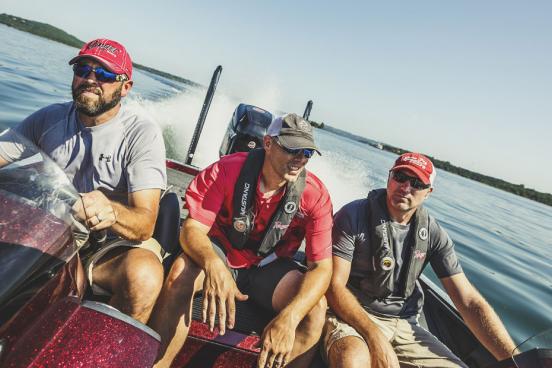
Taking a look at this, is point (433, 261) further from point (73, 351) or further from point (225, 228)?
point (73, 351)

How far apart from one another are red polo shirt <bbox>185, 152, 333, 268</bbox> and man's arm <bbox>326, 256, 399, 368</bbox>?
0.20m

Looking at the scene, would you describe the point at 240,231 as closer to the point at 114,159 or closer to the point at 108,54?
the point at 114,159

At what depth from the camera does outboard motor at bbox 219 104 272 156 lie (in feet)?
13.7

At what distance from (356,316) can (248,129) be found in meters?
2.63

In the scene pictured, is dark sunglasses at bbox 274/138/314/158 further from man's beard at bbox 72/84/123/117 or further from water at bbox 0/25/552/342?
water at bbox 0/25/552/342

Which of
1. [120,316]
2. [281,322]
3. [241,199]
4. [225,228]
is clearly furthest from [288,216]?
[120,316]

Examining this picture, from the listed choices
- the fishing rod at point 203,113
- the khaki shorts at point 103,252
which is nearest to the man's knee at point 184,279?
the khaki shorts at point 103,252

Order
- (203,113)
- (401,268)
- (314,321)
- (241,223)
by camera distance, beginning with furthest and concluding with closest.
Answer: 1. (203,113)
2. (401,268)
3. (241,223)
4. (314,321)

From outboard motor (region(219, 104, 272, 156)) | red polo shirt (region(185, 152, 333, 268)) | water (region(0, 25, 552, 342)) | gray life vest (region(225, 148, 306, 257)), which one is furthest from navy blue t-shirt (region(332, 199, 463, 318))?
water (region(0, 25, 552, 342))

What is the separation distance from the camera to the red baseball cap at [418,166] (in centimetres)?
249

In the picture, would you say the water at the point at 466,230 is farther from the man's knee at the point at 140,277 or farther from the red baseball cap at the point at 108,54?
the man's knee at the point at 140,277

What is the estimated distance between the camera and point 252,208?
227 cm

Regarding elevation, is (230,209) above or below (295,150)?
below

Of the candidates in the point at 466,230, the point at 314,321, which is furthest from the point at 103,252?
the point at 466,230
